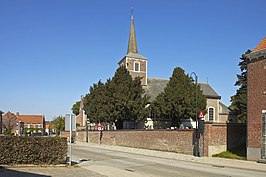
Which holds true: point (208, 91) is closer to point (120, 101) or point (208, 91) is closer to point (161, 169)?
point (120, 101)

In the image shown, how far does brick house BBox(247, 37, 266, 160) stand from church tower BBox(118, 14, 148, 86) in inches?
1649

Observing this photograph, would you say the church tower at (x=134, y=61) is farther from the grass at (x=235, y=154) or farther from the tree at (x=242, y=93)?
the grass at (x=235, y=154)

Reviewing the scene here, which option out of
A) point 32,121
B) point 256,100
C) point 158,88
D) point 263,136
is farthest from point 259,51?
point 32,121

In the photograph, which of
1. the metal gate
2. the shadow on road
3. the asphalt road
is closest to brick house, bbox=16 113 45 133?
the asphalt road

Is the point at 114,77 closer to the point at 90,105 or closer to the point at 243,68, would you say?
the point at 90,105

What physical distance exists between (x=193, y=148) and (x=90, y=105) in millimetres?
29758

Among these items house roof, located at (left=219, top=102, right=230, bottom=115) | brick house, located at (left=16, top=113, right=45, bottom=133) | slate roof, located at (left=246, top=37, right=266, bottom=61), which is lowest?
brick house, located at (left=16, top=113, right=45, bottom=133)

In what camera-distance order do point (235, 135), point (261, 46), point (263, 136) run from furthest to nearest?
point (235, 135) → point (261, 46) → point (263, 136)

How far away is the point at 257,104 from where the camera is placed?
20.0m

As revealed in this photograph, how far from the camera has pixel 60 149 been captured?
1568cm

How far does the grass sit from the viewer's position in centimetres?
2156

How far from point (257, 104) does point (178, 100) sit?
2559cm

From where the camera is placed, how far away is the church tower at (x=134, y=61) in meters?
63.1

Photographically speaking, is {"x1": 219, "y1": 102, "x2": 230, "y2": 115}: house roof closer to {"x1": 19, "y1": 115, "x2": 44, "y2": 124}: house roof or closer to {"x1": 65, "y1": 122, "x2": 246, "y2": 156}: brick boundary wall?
{"x1": 65, "y1": 122, "x2": 246, "y2": 156}: brick boundary wall
